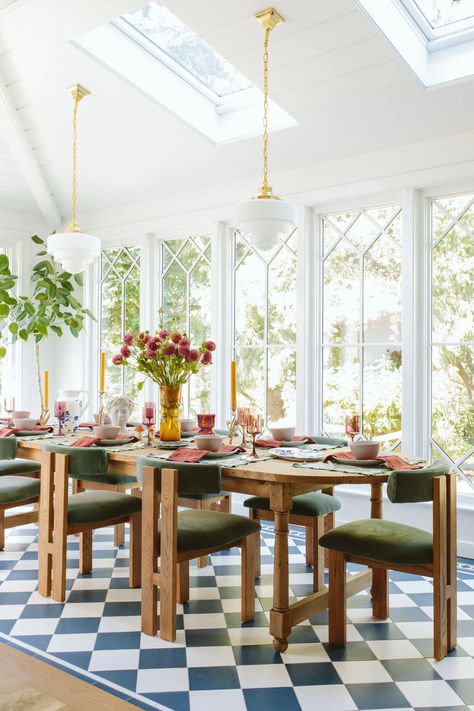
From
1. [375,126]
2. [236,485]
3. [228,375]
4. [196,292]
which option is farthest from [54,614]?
[375,126]

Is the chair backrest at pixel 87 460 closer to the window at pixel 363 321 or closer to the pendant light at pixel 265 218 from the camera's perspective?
the pendant light at pixel 265 218

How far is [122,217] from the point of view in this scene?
18.0 feet

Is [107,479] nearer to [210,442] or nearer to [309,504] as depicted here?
[210,442]

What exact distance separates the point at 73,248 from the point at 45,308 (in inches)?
73.2

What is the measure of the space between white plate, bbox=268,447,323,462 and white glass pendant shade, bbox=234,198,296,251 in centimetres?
94

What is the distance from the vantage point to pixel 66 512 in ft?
9.96

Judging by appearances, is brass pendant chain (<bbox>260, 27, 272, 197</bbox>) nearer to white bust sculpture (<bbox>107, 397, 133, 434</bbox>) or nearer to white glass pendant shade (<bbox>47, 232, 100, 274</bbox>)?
white glass pendant shade (<bbox>47, 232, 100, 274</bbox>)

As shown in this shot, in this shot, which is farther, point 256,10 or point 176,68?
point 176,68

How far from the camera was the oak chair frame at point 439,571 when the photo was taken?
7.98 feet

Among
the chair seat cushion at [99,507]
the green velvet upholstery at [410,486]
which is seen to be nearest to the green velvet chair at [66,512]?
the chair seat cushion at [99,507]

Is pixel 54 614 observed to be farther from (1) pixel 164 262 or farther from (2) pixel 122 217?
(2) pixel 122 217

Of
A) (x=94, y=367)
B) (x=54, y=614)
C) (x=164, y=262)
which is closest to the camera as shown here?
(x=54, y=614)

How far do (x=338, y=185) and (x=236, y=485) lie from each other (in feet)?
7.79

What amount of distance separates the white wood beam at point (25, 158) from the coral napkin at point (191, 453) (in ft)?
9.61
